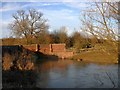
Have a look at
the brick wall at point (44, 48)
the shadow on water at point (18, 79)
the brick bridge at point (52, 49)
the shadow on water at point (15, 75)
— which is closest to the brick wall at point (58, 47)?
the brick bridge at point (52, 49)

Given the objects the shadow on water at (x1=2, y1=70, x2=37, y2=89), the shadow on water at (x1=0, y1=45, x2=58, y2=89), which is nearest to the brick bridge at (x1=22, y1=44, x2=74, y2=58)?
the shadow on water at (x1=0, y1=45, x2=58, y2=89)

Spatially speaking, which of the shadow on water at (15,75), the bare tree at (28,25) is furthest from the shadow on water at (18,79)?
the bare tree at (28,25)

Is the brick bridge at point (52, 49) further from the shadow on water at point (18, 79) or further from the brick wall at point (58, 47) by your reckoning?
the shadow on water at point (18, 79)

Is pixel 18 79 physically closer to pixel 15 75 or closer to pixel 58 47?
pixel 15 75

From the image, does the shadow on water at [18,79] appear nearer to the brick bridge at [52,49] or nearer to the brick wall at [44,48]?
the brick bridge at [52,49]

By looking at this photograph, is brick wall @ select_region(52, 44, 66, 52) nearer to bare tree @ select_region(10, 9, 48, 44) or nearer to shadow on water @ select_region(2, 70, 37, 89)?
bare tree @ select_region(10, 9, 48, 44)

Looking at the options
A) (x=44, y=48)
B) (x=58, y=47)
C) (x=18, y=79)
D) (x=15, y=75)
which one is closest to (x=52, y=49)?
(x=58, y=47)

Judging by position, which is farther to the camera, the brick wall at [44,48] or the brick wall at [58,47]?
the brick wall at [44,48]

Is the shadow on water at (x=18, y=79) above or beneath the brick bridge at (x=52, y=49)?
beneath

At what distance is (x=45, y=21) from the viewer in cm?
3388

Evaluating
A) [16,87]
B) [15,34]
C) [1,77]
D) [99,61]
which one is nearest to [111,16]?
[16,87]

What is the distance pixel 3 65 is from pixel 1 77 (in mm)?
1533

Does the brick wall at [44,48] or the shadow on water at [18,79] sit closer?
the shadow on water at [18,79]

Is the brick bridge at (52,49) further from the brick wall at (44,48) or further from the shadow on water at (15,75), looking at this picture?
the shadow on water at (15,75)
